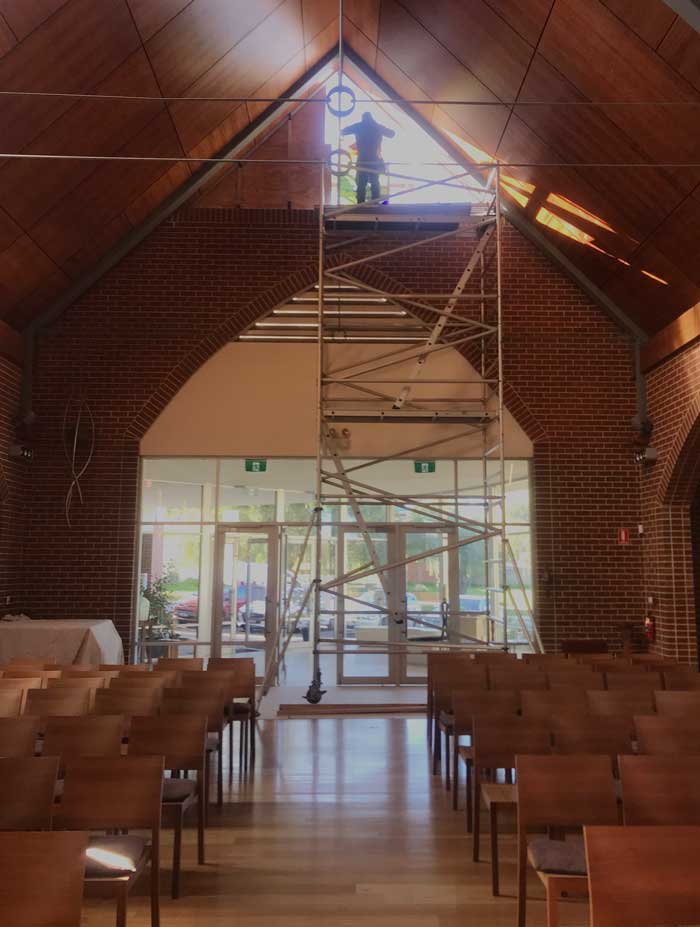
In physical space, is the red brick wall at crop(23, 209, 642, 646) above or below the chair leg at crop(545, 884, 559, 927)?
above

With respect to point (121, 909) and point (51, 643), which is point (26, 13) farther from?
point (121, 909)

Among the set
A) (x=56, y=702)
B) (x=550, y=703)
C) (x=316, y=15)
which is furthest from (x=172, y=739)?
(x=316, y=15)

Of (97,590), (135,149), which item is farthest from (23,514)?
(135,149)

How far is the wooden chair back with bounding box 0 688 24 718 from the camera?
5.09 meters

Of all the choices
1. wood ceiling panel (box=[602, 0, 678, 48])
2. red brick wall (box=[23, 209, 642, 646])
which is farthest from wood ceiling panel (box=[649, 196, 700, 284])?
red brick wall (box=[23, 209, 642, 646])

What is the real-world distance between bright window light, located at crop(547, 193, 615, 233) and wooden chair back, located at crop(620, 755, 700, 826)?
23.0 ft

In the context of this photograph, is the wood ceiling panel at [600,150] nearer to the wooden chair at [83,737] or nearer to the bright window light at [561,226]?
the bright window light at [561,226]

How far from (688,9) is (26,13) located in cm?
513

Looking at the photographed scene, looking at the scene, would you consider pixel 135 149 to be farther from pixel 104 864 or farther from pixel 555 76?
pixel 104 864

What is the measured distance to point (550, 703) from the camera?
5.03 meters

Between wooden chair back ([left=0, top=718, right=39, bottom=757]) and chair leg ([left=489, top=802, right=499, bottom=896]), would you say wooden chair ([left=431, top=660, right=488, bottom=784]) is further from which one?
wooden chair back ([left=0, top=718, right=39, bottom=757])

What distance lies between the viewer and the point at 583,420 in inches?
401

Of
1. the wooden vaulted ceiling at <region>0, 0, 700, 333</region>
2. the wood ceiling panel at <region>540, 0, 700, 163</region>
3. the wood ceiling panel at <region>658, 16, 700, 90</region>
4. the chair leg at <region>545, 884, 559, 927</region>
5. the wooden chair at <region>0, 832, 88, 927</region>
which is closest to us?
the wooden chair at <region>0, 832, 88, 927</region>

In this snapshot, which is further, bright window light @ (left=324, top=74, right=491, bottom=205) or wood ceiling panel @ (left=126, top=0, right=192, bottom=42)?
bright window light @ (left=324, top=74, right=491, bottom=205)
